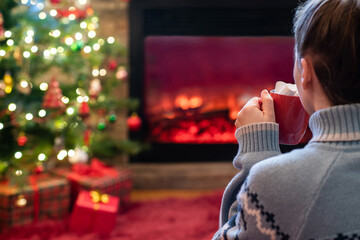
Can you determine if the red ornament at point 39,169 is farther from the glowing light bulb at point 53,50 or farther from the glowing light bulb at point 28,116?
the glowing light bulb at point 53,50

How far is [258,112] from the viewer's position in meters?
0.77

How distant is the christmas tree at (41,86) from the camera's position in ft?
6.82

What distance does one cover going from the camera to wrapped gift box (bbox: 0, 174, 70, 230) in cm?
208

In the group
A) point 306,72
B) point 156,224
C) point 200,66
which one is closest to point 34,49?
point 156,224

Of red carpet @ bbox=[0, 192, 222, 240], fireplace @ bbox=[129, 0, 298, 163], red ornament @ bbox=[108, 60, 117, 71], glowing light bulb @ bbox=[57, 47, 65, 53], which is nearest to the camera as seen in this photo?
red carpet @ bbox=[0, 192, 222, 240]

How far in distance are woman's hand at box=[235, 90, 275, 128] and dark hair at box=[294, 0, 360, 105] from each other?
134 mm

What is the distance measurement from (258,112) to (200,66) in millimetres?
2192

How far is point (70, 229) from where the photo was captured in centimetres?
212

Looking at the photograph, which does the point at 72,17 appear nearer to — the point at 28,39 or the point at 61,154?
the point at 28,39

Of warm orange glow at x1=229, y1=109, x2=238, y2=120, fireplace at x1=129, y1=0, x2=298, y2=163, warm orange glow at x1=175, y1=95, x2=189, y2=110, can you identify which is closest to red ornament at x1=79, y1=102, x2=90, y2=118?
fireplace at x1=129, y1=0, x2=298, y2=163

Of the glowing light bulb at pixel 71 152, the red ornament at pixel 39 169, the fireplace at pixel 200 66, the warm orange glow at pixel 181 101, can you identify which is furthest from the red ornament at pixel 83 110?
the warm orange glow at pixel 181 101

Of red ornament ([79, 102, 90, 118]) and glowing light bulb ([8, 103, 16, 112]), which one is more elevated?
glowing light bulb ([8, 103, 16, 112])

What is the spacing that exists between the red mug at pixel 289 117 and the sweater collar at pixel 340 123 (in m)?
0.13

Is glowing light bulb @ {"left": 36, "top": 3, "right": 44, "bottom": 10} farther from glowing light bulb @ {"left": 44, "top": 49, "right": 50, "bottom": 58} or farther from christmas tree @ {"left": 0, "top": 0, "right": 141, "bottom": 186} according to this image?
glowing light bulb @ {"left": 44, "top": 49, "right": 50, "bottom": 58}
